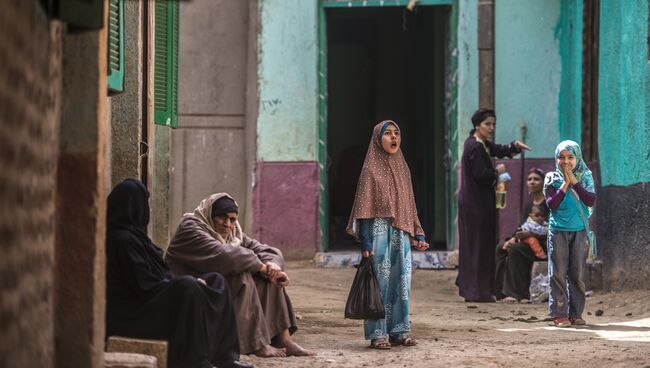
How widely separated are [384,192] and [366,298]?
27.0 inches

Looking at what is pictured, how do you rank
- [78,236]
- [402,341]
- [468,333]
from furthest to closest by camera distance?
[468,333] → [402,341] → [78,236]

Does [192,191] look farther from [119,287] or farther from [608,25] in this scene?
[119,287]

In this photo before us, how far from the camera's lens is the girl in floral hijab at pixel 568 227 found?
9398mm

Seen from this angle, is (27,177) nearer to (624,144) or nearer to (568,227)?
(568,227)

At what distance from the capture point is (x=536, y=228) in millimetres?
11477

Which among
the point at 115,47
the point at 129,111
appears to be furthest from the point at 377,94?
the point at 115,47

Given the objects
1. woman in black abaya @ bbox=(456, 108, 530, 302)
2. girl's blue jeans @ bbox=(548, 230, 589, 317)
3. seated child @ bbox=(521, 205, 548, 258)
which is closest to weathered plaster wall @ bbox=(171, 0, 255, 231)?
woman in black abaya @ bbox=(456, 108, 530, 302)

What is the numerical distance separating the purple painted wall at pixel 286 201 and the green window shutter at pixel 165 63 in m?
3.90

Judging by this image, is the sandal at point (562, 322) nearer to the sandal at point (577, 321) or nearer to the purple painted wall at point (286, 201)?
the sandal at point (577, 321)

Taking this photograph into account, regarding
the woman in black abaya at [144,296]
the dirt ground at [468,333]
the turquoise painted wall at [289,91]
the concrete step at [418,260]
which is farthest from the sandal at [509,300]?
the woman in black abaya at [144,296]

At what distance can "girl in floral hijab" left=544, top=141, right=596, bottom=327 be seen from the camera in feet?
30.8

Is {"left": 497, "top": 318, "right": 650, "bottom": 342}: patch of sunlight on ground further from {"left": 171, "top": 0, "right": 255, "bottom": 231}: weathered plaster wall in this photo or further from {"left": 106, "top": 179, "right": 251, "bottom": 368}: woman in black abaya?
{"left": 171, "top": 0, "right": 255, "bottom": 231}: weathered plaster wall

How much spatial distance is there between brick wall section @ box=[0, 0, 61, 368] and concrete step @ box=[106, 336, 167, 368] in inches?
50.5

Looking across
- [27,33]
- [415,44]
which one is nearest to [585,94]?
[415,44]
